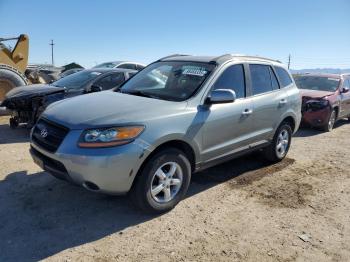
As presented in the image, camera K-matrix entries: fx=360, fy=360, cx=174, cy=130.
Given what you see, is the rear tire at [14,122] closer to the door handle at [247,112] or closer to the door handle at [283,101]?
the door handle at [247,112]

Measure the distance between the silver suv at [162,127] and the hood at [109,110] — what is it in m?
0.01

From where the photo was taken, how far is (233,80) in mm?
5152

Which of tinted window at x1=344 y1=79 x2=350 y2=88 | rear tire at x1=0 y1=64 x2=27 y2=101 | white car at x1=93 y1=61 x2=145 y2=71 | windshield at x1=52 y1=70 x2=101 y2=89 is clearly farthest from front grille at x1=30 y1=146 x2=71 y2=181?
white car at x1=93 y1=61 x2=145 y2=71

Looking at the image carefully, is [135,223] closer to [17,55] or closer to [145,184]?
[145,184]

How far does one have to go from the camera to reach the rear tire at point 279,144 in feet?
→ 20.4

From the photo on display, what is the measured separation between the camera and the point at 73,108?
4.26m

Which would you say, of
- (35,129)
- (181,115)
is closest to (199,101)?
(181,115)

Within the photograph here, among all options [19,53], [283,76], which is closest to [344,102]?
[283,76]

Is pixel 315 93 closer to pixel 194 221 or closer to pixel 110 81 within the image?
pixel 110 81

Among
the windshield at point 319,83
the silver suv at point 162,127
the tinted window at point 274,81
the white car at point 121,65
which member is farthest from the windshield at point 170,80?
the white car at point 121,65

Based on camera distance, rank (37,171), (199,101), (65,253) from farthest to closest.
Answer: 1. (37,171)
2. (199,101)
3. (65,253)

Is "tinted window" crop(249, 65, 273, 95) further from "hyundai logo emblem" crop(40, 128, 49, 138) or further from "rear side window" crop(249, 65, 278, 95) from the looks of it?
"hyundai logo emblem" crop(40, 128, 49, 138)

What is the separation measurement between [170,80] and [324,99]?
6.49 metres

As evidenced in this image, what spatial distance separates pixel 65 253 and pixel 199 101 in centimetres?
232
